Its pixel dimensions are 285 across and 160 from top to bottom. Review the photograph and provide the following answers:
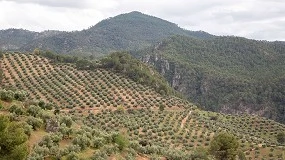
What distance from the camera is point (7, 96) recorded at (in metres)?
38.8

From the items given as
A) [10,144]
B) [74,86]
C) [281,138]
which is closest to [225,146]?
[10,144]

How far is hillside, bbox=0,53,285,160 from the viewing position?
3366 centimetres

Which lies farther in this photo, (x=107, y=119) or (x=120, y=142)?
(x=107, y=119)

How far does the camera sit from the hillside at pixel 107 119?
1325 inches

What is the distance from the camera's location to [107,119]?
230ft

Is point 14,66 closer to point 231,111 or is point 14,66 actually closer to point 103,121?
point 103,121

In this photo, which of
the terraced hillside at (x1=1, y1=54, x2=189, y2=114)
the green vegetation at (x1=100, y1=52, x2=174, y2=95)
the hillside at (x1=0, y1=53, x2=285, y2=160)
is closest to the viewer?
the hillside at (x1=0, y1=53, x2=285, y2=160)

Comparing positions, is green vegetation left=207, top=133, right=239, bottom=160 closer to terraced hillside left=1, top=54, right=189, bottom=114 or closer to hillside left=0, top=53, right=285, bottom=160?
hillside left=0, top=53, right=285, bottom=160

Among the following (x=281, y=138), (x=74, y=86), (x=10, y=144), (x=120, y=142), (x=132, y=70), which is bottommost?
(x=281, y=138)

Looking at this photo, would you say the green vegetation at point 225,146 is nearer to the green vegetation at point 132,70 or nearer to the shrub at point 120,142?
the shrub at point 120,142

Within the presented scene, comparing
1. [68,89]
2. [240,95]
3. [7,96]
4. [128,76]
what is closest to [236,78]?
[240,95]

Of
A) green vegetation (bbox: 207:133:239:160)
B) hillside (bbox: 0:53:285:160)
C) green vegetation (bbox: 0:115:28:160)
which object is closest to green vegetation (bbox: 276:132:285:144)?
hillside (bbox: 0:53:285:160)

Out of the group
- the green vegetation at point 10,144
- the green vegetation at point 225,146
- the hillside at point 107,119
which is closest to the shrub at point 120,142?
the hillside at point 107,119

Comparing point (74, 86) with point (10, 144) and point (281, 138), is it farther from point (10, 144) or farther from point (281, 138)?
point (10, 144)
